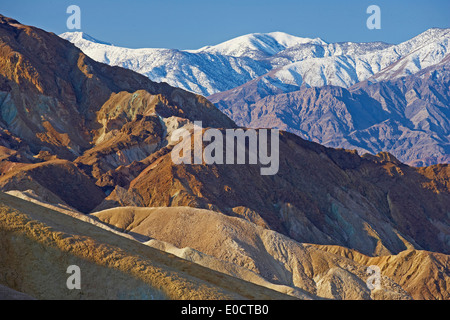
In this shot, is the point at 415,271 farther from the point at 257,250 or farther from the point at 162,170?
the point at 162,170

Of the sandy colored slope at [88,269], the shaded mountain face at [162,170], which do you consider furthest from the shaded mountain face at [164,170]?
the sandy colored slope at [88,269]

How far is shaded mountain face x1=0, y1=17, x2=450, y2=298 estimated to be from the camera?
11181 centimetres

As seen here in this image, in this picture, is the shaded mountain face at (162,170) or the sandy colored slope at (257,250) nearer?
the sandy colored slope at (257,250)

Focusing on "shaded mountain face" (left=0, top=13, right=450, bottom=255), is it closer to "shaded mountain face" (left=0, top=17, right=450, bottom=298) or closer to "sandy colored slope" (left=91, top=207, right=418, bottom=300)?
"shaded mountain face" (left=0, top=17, right=450, bottom=298)

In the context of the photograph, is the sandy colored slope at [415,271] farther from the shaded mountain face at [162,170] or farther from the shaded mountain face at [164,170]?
the shaded mountain face at [164,170]

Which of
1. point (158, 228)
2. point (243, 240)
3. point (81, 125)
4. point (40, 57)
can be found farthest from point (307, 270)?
point (40, 57)

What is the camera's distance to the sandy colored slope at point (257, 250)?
241 ft

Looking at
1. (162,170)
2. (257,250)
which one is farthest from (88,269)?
(162,170)

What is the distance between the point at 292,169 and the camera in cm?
13788

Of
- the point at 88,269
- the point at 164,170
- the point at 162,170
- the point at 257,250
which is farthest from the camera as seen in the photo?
the point at 162,170

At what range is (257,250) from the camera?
3051 inches

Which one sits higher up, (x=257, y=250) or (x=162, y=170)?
(x=162, y=170)

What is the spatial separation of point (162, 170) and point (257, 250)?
138 ft

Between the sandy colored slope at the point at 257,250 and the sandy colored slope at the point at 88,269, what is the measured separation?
30652mm
